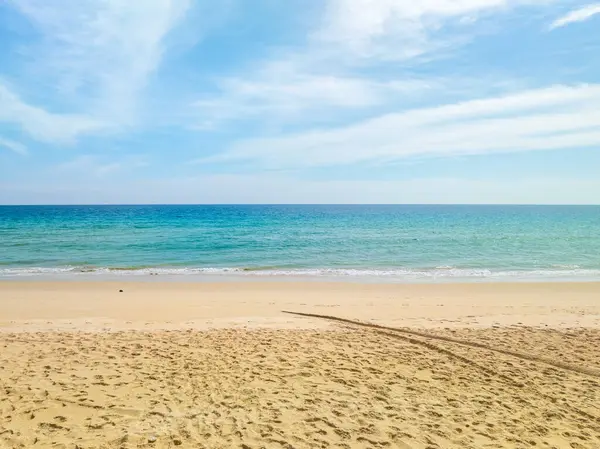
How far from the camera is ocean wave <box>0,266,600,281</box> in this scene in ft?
68.9

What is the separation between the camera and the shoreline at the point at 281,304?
11070 millimetres

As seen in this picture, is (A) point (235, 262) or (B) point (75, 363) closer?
(B) point (75, 363)

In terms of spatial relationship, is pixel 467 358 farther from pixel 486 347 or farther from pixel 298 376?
pixel 298 376

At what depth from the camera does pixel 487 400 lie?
20.7 ft

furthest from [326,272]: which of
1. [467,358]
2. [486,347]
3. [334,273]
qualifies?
[467,358]

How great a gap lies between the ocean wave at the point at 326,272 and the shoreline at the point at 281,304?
2719mm

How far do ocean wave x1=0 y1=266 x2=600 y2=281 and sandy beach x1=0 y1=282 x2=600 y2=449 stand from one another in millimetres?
7823

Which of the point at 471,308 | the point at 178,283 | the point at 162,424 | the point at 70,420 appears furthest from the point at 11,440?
the point at 178,283

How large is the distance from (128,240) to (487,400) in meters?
36.3

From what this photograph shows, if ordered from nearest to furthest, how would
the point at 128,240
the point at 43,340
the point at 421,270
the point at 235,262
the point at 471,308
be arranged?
the point at 43,340, the point at 471,308, the point at 421,270, the point at 235,262, the point at 128,240

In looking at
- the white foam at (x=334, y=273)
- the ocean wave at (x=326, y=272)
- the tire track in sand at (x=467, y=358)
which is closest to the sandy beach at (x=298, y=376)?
the tire track in sand at (x=467, y=358)

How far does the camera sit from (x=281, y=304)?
13.9 meters

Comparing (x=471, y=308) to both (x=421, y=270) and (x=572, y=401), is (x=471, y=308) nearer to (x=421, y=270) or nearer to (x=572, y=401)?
(x=572, y=401)

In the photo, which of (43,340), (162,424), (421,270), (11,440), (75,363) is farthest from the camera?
(421,270)
